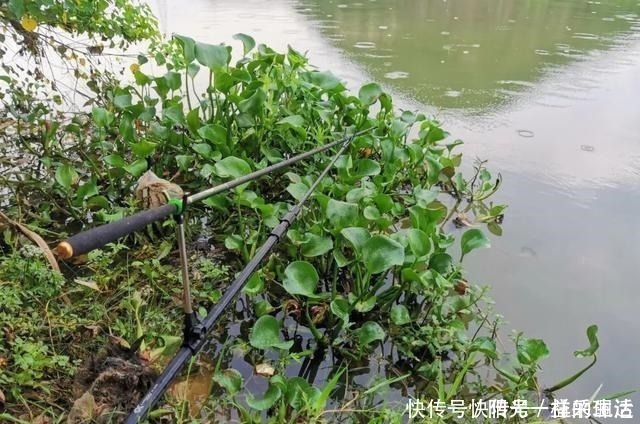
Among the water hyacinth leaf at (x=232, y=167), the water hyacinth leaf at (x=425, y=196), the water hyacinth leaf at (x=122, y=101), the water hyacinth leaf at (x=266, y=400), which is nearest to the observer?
the water hyacinth leaf at (x=266, y=400)

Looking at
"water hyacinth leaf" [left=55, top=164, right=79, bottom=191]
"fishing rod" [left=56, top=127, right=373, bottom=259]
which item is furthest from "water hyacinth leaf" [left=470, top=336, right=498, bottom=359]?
"water hyacinth leaf" [left=55, top=164, right=79, bottom=191]

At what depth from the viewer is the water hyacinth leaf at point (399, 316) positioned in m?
1.35

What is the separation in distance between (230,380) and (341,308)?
32cm

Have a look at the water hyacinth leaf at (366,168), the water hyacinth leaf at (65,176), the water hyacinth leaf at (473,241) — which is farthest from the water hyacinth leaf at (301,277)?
the water hyacinth leaf at (65,176)

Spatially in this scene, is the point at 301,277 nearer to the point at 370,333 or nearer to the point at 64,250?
the point at 370,333

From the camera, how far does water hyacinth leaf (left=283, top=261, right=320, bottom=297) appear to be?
1.30 meters

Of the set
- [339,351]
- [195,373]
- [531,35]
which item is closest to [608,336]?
[339,351]

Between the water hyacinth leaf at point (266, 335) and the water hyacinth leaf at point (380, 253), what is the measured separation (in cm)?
27

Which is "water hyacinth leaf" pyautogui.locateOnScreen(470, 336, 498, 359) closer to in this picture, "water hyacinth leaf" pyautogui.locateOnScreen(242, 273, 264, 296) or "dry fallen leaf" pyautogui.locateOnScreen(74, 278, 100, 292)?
"water hyacinth leaf" pyautogui.locateOnScreen(242, 273, 264, 296)

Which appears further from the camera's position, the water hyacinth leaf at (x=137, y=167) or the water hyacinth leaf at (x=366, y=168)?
the water hyacinth leaf at (x=366, y=168)

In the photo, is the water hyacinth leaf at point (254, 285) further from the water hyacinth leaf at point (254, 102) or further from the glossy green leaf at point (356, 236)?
the water hyacinth leaf at point (254, 102)

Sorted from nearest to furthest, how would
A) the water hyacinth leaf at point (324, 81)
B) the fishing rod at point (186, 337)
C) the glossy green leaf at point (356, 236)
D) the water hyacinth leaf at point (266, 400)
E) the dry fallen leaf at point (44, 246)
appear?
1. the fishing rod at point (186, 337)
2. the dry fallen leaf at point (44, 246)
3. the water hyacinth leaf at point (266, 400)
4. the glossy green leaf at point (356, 236)
5. the water hyacinth leaf at point (324, 81)

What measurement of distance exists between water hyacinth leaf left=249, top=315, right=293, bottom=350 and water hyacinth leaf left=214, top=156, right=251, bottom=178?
0.51m

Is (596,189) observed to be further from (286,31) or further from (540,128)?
(286,31)
